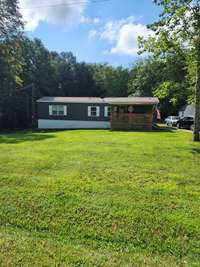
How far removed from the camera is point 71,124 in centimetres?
2694

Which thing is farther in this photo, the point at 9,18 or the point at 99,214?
the point at 9,18

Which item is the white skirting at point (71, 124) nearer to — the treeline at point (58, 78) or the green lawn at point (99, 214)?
the treeline at point (58, 78)

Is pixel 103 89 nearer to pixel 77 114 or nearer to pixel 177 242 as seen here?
pixel 77 114

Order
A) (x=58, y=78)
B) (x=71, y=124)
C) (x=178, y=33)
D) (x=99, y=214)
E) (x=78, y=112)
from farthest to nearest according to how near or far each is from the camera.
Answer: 1. (x=58, y=78)
2. (x=71, y=124)
3. (x=78, y=112)
4. (x=178, y=33)
5. (x=99, y=214)

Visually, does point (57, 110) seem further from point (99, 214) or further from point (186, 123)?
point (99, 214)

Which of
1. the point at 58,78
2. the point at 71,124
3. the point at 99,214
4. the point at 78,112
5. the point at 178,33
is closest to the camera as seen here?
the point at 99,214

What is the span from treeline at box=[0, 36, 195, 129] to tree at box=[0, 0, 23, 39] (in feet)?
2.65

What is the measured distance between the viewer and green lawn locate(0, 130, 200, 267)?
3658 millimetres

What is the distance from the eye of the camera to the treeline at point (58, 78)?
1126 inches

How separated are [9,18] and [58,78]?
54.3ft

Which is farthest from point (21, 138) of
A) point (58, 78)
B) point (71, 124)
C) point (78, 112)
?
point (58, 78)

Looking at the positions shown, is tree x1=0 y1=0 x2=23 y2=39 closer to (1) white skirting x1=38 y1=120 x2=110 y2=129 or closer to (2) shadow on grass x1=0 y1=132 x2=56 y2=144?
(1) white skirting x1=38 y1=120 x2=110 y2=129

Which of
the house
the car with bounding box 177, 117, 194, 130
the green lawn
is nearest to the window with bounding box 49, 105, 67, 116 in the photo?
the house

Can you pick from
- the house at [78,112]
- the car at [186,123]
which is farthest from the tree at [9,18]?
the car at [186,123]
